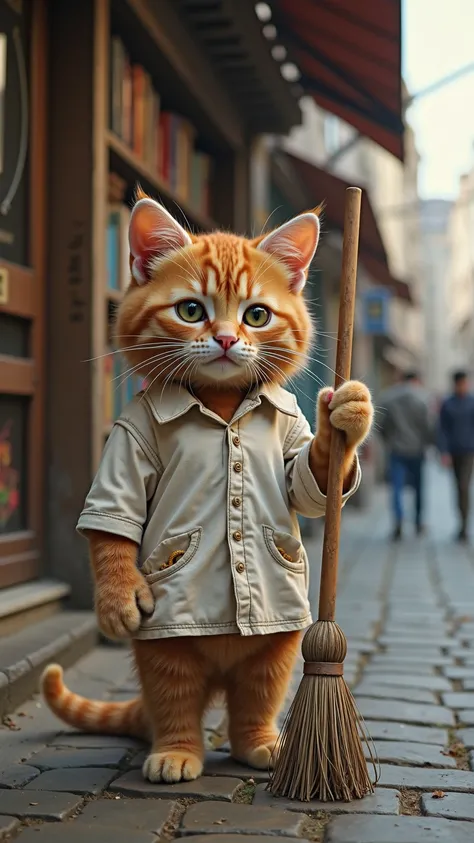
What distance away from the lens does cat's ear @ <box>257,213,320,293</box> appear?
2.73 m

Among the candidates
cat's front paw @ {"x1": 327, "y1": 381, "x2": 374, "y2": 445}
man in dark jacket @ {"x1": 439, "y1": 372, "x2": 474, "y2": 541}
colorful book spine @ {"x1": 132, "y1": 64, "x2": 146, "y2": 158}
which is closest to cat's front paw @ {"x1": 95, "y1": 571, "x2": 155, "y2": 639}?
cat's front paw @ {"x1": 327, "y1": 381, "x2": 374, "y2": 445}

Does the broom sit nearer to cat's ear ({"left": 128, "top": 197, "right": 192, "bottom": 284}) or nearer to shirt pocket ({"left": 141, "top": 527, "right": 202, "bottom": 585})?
shirt pocket ({"left": 141, "top": 527, "right": 202, "bottom": 585})

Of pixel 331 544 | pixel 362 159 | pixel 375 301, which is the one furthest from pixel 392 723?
pixel 362 159

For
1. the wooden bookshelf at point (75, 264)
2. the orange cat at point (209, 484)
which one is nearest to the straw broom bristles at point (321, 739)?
the orange cat at point (209, 484)

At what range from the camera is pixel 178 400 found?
8.82 ft

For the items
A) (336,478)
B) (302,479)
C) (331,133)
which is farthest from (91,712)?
(331,133)

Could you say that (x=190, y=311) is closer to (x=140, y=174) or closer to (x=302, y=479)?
(x=302, y=479)

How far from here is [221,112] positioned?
6.63m

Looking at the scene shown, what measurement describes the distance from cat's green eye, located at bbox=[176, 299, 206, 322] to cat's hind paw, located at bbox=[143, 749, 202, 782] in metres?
1.16

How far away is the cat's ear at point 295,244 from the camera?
2730 mm

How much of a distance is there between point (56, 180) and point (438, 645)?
110 inches

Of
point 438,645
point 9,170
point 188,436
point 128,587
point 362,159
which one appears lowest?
point 438,645

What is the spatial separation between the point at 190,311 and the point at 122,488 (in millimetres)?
508

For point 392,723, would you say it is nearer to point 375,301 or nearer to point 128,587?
point 128,587
